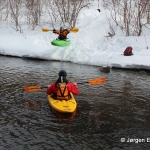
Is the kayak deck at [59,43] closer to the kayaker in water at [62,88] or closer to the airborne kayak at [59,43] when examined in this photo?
the airborne kayak at [59,43]

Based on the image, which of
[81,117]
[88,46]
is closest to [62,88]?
[81,117]

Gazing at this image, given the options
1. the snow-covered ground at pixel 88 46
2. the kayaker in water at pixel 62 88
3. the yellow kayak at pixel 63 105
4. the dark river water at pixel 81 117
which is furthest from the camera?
the snow-covered ground at pixel 88 46

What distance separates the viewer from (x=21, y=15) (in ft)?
74.1

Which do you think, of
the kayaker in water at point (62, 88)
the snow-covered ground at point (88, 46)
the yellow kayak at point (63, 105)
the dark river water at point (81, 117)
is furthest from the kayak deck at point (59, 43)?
the yellow kayak at point (63, 105)

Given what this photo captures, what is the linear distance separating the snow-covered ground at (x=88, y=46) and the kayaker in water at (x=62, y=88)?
667 cm

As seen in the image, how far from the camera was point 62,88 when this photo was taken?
26.4 feet

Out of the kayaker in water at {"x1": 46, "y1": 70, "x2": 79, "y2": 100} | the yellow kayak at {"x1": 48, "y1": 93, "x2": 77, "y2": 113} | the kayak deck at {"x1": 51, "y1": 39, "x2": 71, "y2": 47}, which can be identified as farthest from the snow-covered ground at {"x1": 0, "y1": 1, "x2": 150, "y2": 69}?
the yellow kayak at {"x1": 48, "y1": 93, "x2": 77, "y2": 113}

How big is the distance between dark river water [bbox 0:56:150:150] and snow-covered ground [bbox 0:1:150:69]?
2.56 meters

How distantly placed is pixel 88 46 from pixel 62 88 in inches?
389

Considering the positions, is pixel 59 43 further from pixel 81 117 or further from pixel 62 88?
pixel 81 117

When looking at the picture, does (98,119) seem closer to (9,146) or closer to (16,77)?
(9,146)

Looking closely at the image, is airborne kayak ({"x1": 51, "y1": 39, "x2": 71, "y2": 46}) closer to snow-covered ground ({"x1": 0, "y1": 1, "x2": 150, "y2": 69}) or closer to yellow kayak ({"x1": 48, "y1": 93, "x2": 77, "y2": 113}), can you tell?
snow-covered ground ({"x1": 0, "y1": 1, "x2": 150, "y2": 69})

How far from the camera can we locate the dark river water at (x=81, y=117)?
6277 mm

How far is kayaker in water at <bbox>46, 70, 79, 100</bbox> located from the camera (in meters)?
8.01
